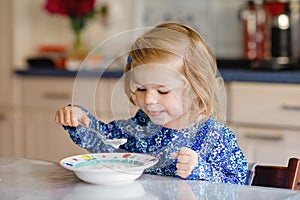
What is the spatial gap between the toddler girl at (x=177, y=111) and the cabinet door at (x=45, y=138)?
5.67 feet

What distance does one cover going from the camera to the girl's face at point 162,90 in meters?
1.23

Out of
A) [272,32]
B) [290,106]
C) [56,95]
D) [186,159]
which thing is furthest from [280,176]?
[56,95]

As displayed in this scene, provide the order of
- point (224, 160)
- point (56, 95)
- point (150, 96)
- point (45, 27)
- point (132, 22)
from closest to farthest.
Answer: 1. point (150, 96)
2. point (224, 160)
3. point (56, 95)
4. point (132, 22)
5. point (45, 27)

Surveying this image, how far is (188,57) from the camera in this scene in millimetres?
1297

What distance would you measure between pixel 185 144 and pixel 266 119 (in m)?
1.33

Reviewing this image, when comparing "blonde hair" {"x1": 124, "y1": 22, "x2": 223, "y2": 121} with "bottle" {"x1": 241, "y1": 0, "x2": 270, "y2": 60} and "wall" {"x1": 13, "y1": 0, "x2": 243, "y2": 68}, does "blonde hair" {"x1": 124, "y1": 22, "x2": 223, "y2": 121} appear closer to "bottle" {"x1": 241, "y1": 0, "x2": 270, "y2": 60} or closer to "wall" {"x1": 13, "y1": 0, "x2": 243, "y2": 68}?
"bottle" {"x1": 241, "y1": 0, "x2": 270, "y2": 60}

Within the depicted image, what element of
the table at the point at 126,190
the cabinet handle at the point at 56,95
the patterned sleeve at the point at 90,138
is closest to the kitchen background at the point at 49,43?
the cabinet handle at the point at 56,95

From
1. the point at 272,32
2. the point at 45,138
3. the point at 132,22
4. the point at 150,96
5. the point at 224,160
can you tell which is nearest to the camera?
the point at 150,96

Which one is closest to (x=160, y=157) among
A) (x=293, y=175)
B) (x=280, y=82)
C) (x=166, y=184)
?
(x=166, y=184)

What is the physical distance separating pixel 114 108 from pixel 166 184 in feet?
0.73

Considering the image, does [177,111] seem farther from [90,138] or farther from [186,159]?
[90,138]

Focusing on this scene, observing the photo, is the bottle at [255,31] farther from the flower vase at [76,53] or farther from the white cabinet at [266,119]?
the flower vase at [76,53]

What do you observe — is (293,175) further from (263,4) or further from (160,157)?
(263,4)

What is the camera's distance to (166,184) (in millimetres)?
1200
